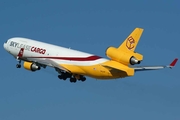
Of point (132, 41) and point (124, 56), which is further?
point (132, 41)

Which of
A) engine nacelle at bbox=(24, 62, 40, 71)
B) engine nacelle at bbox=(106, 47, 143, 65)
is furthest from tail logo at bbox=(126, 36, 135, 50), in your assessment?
engine nacelle at bbox=(24, 62, 40, 71)

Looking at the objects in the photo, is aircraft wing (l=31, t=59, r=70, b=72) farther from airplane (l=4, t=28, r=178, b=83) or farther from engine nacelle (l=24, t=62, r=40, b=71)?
engine nacelle (l=24, t=62, r=40, b=71)

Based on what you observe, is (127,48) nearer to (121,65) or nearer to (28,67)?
(121,65)

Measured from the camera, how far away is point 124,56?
98.5 meters

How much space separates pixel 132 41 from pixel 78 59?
997cm

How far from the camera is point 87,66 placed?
103688 mm

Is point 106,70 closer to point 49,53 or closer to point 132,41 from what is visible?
point 132,41

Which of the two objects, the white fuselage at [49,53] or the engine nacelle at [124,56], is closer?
the engine nacelle at [124,56]

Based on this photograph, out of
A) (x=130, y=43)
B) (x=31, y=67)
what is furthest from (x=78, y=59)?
(x=130, y=43)

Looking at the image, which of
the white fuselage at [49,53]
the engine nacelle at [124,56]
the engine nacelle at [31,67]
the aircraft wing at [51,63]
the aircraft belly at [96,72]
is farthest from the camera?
the engine nacelle at [31,67]

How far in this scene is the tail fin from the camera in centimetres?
9912

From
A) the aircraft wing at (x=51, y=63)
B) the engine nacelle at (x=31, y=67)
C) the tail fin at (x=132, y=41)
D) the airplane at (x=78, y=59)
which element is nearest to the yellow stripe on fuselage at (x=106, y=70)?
the airplane at (x=78, y=59)

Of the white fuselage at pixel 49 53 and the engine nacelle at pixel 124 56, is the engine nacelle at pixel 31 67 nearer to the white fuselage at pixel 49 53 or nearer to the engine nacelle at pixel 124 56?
the white fuselage at pixel 49 53

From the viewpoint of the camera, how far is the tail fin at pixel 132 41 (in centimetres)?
9912
